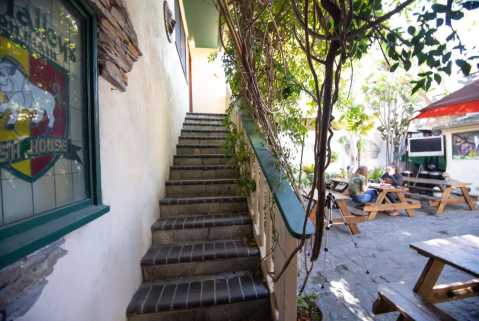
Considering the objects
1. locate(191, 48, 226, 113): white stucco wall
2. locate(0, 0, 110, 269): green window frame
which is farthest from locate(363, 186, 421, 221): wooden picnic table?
locate(191, 48, 226, 113): white stucco wall

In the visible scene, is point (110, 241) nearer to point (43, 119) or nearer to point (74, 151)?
point (74, 151)

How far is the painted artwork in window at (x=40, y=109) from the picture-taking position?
76cm

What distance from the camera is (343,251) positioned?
3008 millimetres

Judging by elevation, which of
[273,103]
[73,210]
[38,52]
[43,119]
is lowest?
[73,210]

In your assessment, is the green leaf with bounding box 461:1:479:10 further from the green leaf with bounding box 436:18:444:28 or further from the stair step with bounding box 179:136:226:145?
the stair step with bounding box 179:136:226:145

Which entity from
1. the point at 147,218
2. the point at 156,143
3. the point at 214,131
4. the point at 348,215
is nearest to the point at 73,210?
the point at 147,218

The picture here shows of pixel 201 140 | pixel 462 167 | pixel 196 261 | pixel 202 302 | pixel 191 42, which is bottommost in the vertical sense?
pixel 202 302

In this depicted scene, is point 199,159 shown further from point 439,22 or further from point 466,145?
point 466,145

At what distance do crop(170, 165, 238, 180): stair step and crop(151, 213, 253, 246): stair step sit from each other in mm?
915

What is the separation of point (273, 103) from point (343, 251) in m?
2.29

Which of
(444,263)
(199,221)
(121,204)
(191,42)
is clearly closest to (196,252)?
(199,221)

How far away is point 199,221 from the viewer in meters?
2.37

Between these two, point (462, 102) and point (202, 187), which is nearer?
point (462, 102)

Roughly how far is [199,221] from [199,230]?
0.33ft
